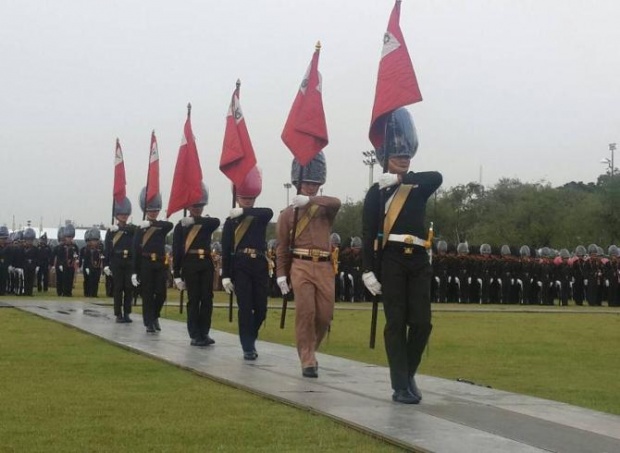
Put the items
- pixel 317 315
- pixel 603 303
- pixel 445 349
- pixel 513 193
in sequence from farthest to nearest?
pixel 513 193 < pixel 603 303 < pixel 445 349 < pixel 317 315

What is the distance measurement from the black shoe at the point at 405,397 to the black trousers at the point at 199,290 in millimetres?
6151

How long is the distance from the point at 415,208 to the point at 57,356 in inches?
205

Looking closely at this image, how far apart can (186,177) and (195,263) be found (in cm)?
196

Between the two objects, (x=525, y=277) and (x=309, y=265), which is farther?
(x=525, y=277)

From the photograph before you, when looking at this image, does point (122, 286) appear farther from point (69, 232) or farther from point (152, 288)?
point (69, 232)

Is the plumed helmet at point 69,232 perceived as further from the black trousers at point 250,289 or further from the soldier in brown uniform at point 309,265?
the soldier in brown uniform at point 309,265

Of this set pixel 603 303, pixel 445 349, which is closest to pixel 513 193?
pixel 603 303

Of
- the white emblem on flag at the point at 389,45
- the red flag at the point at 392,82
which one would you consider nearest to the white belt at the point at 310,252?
the red flag at the point at 392,82

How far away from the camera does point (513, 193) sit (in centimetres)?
9419

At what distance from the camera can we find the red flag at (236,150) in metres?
14.8

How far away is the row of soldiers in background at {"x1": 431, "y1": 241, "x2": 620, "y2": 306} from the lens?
3825 cm

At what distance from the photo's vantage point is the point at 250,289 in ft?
43.8

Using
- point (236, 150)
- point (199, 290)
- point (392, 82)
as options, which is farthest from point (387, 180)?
point (199, 290)

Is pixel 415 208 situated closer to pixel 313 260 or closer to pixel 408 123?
pixel 408 123
